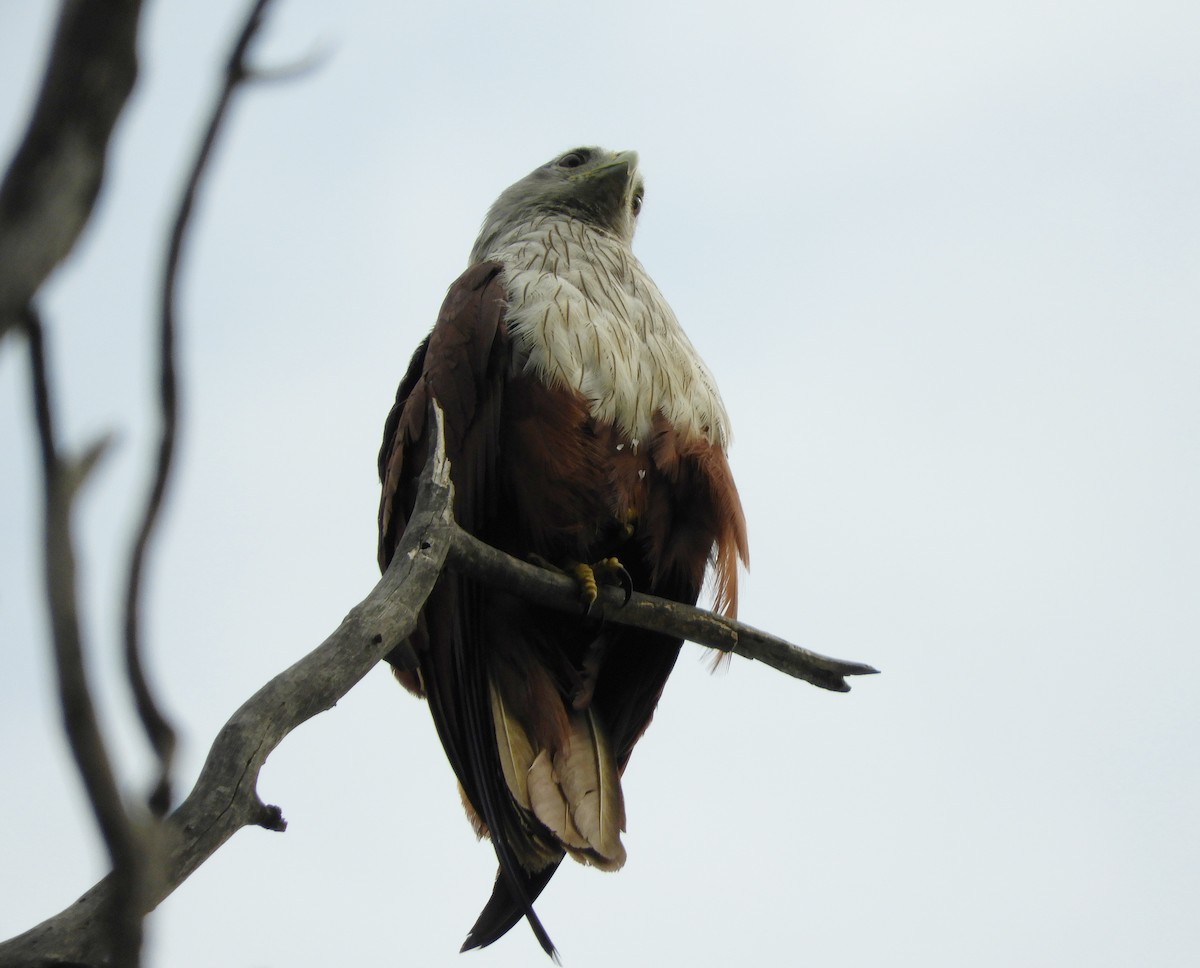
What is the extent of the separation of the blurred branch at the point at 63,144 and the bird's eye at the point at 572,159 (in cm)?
567

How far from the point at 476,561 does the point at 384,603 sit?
58cm

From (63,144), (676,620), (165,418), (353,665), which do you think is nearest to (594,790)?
(676,620)

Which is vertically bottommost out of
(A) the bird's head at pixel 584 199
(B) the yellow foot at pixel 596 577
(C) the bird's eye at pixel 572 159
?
(B) the yellow foot at pixel 596 577

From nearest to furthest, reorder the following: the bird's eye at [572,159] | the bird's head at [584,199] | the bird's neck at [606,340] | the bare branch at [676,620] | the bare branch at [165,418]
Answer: the bare branch at [165,418], the bare branch at [676,620], the bird's neck at [606,340], the bird's head at [584,199], the bird's eye at [572,159]

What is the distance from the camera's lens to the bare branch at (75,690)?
97 centimetres

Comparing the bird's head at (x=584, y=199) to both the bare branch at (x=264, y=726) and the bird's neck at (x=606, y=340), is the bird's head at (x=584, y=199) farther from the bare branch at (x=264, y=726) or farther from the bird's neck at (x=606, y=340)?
the bare branch at (x=264, y=726)

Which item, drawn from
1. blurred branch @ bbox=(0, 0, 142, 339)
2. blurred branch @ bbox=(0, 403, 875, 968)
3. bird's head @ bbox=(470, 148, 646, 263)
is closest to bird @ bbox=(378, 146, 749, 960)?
blurred branch @ bbox=(0, 403, 875, 968)

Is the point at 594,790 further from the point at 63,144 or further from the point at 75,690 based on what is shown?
the point at 63,144

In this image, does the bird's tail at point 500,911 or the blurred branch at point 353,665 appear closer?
the blurred branch at point 353,665

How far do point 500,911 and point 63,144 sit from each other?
3594 mm

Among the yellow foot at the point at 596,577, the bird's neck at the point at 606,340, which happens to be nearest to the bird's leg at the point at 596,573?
the yellow foot at the point at 596,577

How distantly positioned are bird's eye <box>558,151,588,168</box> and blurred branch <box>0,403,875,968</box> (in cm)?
307

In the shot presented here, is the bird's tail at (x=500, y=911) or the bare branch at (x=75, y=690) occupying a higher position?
the bare branch at (x=75, y=690)

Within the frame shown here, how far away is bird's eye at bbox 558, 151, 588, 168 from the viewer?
6.50 metres
